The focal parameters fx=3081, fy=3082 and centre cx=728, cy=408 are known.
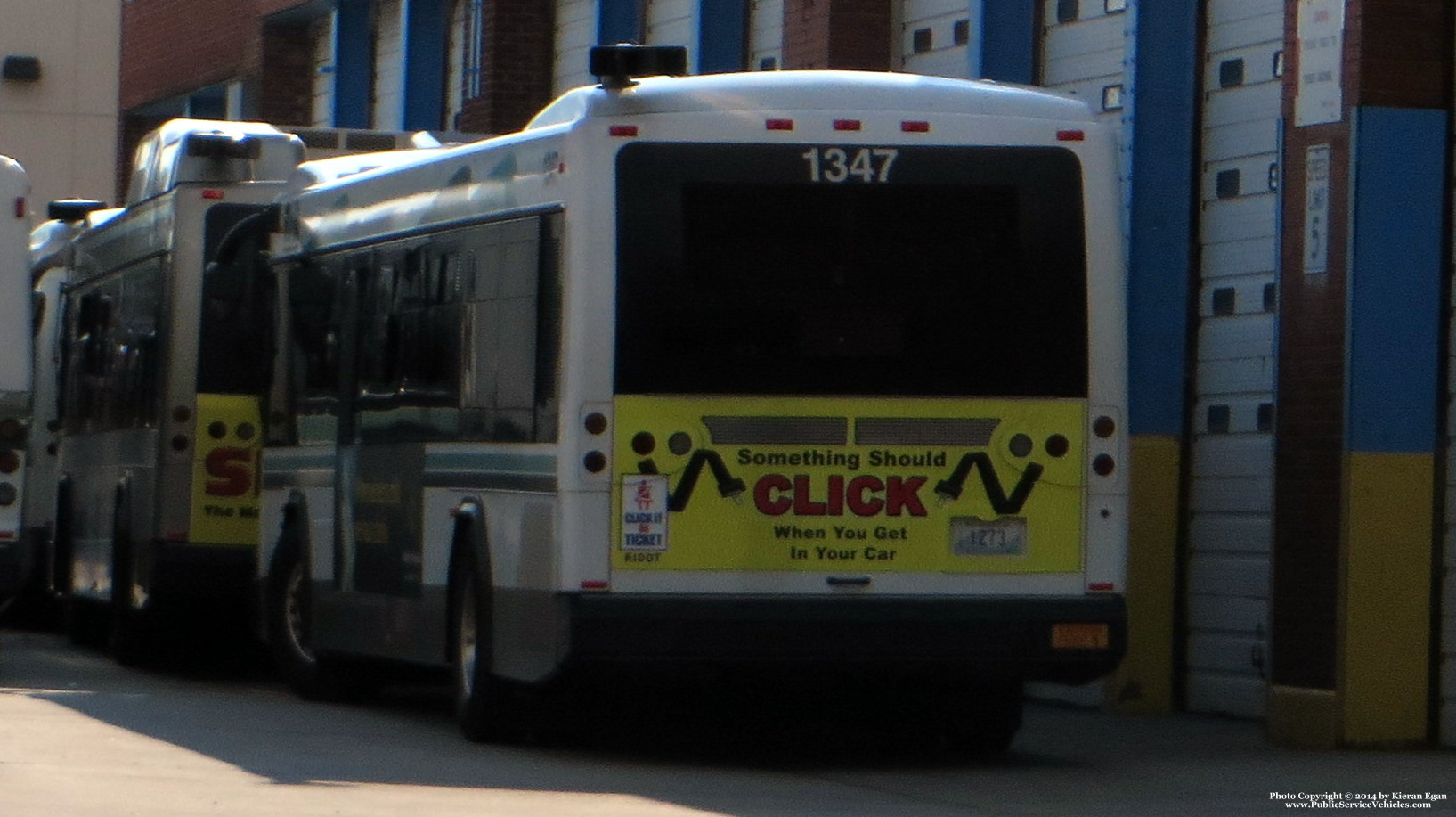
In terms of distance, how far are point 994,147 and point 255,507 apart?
6532 millimetres

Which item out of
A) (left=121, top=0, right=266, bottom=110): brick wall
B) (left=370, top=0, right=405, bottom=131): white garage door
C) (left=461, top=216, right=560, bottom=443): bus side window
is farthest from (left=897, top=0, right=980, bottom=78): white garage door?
(left=121, top=0, right=266, bottom=110): brick wall

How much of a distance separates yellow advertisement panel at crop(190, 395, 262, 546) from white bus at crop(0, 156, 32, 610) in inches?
46.6

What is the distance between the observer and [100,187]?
158ft

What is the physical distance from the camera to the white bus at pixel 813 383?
39.7 feet

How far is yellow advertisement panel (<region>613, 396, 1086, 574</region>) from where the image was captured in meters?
12.1

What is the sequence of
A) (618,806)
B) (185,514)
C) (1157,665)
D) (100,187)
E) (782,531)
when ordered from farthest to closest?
(100,187) → (185,514) → (1157,665) → (782,531) → (618,806)

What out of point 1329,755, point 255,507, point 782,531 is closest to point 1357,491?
point 1329,755

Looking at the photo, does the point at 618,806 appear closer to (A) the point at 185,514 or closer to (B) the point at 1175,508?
(B) the point at 1175,508

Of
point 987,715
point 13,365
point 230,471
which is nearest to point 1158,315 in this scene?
point 987,715

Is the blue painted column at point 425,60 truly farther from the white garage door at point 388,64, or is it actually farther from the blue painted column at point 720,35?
the blue painted column at point 720,35

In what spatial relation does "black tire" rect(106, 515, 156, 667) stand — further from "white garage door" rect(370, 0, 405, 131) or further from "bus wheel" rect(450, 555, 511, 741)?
"white garage door" rect(370, 0, 405, 131)

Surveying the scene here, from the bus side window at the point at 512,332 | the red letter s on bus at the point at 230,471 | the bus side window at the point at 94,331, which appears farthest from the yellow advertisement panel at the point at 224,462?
the bus side window at the point at 512,332

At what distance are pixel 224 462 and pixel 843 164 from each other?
6215mm

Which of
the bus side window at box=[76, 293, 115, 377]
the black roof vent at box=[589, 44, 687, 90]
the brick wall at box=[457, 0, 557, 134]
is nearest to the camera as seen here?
the black roof vent at box=[589, 44, 687, 90]
